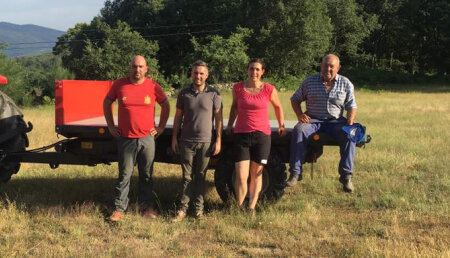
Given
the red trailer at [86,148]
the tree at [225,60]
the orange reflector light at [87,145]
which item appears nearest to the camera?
the red trailer at [86,148]

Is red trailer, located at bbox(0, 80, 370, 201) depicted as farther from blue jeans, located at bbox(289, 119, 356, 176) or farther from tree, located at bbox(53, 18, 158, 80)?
tree, located at bbox(53, 18, 158, 80)

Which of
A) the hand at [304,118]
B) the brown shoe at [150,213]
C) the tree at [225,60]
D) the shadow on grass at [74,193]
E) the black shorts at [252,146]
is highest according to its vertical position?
the tree at [225,60]

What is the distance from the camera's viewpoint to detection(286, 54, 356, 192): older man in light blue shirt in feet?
14.4

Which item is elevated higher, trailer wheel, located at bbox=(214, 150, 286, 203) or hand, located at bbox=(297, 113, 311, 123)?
hand, located at bbox=(297, 113, 311, 123)

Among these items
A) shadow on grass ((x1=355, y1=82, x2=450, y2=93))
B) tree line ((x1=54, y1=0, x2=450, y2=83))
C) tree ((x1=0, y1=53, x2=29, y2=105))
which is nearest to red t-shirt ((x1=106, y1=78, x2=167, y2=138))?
tree ((x1=0, y1=53, x2=29, y2=105))

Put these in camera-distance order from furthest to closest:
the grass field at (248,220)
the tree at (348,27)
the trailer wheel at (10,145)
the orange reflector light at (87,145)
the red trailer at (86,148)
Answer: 1. the tree at (348,27)
2. the trailer wheel at (10,145)
3. the orange reflector light at (87,145)
4. the red trailer at (86,148)
5. the grass field at (248,220)

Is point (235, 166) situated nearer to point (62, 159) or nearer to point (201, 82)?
point (201, 82)

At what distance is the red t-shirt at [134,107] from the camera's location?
4258mm

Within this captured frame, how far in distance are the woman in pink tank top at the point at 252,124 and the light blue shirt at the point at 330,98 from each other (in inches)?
21.5

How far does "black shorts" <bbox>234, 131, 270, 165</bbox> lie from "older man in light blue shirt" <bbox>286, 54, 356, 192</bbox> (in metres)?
0.33

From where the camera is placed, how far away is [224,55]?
29.4 metres

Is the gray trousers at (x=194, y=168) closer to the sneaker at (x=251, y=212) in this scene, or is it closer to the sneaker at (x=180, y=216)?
the sneaker at (x=180, y=216)

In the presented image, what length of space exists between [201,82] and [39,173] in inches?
144

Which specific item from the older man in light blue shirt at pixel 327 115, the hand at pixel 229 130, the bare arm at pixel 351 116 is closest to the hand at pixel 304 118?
the older man in light blue shirt at pixel 327 115
